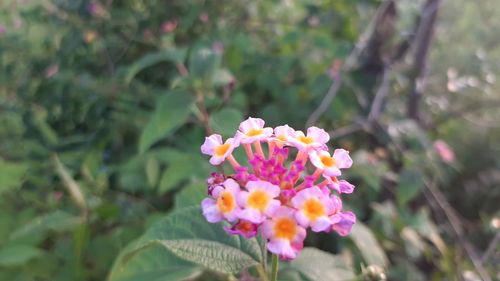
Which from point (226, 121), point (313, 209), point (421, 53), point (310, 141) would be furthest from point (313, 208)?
point (421, 53)

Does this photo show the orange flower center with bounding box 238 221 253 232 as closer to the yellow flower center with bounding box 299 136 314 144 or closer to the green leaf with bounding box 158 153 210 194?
the yellow flower center with bounding box 299 136 314 144

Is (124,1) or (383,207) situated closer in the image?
(383,207)

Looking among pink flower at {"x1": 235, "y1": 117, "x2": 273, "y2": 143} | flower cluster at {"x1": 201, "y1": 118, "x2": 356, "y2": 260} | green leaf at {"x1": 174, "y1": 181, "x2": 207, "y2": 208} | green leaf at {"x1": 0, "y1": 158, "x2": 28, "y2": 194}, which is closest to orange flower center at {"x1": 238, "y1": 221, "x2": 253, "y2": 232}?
flower cluster at {"x1": 201, "y1": 118, "x2": 356, "y2": 260}

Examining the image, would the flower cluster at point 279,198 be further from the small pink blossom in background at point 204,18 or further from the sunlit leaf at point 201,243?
the small pink blossom in background at point 204,18

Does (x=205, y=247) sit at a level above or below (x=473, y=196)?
above

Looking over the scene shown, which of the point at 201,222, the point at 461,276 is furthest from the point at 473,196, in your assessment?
the point at 201,222

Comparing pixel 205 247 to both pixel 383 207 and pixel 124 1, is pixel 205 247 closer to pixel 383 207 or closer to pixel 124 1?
pixel 383 207
